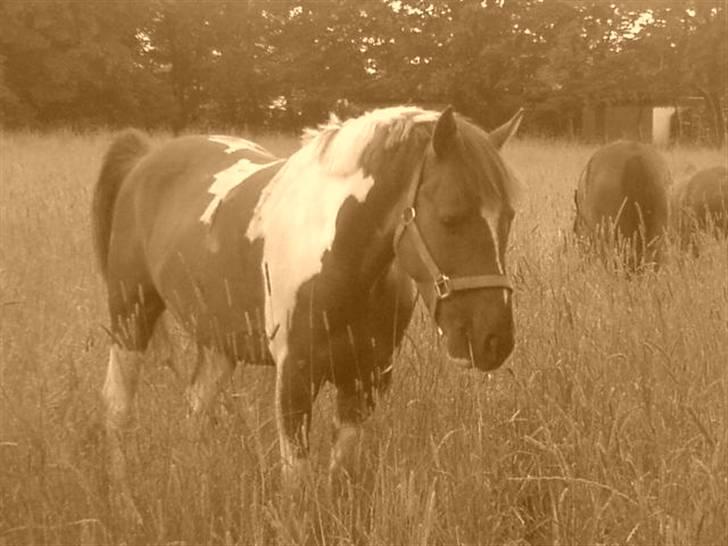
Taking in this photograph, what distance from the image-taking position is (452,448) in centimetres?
329

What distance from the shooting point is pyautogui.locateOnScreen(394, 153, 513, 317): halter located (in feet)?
9.57

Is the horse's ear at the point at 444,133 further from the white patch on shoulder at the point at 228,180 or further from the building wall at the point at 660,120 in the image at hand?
the building wall at the point at 660,120

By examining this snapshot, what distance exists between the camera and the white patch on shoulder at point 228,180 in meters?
4.03

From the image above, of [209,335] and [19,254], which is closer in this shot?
[209,335]

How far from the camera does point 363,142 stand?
325cm

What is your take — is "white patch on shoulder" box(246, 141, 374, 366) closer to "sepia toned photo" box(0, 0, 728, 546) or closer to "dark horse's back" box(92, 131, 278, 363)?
"sepia toned photo" box(0, 0, 728, 546)

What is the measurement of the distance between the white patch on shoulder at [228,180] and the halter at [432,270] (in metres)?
1.12

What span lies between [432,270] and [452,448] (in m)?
0.65

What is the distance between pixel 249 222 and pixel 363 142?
25.6 inches

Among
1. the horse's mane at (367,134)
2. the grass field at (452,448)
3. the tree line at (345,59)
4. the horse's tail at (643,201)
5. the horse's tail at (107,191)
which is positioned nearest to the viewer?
A: the grass field at (452,448)

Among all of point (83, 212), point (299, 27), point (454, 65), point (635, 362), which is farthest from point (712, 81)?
point (635, 362)

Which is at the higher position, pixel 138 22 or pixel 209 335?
pixel 138 22

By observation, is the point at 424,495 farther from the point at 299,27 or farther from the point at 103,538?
the point at 299,27

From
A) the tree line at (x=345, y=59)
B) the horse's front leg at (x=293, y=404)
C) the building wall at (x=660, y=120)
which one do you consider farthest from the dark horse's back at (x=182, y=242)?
the building wall at (x=660, y=120)
